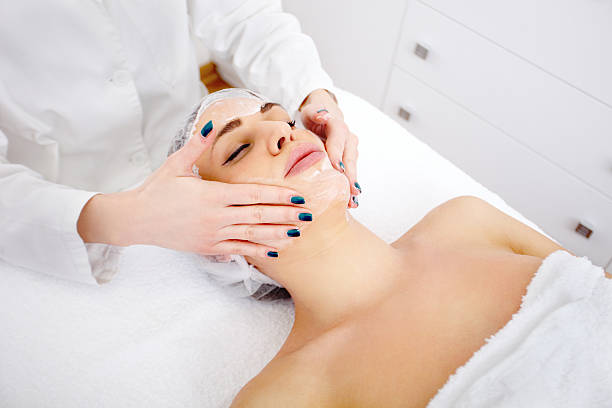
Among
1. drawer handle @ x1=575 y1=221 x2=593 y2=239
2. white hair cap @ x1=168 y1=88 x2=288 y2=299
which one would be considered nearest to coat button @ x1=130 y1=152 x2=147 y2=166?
white hair cap @ x1=168 y1=88 x2=288 y2=299

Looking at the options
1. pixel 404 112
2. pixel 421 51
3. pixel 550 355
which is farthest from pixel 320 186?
pixel 404 112

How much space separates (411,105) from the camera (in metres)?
2.17

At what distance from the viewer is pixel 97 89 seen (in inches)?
43.4

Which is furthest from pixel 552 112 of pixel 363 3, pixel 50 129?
pixel 50 129

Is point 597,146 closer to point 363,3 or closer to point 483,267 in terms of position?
point 483,267

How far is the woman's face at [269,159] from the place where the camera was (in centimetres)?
93

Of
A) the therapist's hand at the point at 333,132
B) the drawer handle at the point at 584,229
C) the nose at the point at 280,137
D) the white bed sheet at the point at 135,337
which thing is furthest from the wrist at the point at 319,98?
the drawer handle at the point at 584,229

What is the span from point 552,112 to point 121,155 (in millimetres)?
1486

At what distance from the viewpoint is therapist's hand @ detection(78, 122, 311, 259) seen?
81 centimetres

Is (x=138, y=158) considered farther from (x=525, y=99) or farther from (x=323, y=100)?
(x=525, y=99)

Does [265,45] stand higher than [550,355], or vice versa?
[265,45]

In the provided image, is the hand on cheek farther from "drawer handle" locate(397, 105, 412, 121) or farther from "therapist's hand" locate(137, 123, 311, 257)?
"drawer handle" locate(397, 105, 412, 121)

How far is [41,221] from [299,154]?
1.78 feet

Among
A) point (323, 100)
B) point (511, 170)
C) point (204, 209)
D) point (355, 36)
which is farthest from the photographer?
point (355, 36)
